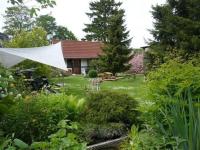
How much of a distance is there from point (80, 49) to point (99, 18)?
311 inches

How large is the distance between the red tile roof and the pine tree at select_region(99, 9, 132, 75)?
15.4 meters

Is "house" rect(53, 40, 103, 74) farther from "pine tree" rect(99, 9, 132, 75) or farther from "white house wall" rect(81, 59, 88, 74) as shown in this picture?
"pine tree" rect(99, 9, 132, 75)

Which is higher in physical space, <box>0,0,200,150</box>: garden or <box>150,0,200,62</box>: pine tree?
<box>150,0,200,62</box>: pine tree

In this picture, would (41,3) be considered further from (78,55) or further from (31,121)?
(78,55)

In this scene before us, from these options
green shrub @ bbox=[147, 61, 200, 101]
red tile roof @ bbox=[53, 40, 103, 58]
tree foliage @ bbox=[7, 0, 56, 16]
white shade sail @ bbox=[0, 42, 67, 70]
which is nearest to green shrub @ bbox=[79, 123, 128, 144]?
green shrub @ bbox=[147, 61, 200, 101]

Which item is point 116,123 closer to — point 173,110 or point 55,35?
point 173,110

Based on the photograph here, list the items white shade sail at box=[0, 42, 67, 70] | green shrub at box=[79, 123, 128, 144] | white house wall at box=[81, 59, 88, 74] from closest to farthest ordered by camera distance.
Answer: green shrub at box=[79, 123, 128, 144] → white shade sail at box=[0, 42, 67, 70] → white house wall at box=[81, 59, 88, 74]

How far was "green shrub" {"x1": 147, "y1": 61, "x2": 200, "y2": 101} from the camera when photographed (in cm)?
429

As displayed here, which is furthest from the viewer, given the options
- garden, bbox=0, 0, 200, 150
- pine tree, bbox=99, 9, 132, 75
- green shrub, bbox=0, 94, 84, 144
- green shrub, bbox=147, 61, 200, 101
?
pine tree, bbox=99, 9, 132, 75

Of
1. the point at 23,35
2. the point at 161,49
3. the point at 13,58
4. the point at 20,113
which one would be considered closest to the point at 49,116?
the point at 20,113

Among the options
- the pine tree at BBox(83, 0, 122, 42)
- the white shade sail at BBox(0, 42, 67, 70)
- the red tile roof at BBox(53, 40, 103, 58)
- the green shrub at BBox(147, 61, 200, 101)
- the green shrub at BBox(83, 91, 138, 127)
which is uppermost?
the pine tree at BBox(83, 0, 122, 42)

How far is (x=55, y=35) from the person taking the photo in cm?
7675

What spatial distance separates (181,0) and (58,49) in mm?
9686

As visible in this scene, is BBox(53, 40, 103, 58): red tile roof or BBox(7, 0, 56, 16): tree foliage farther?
BBox(53, 40, 103, 58): red tile roof
